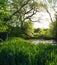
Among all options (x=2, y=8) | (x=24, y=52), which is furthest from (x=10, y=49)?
(x=2, y=8)

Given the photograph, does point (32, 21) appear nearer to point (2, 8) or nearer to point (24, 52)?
point (2, 8)

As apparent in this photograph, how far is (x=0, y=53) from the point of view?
23.8 feet

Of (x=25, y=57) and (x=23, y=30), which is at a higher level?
(x=25, y=57)

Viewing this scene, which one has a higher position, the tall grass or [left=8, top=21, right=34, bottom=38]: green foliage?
the tall grass

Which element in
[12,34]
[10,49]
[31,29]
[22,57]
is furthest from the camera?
[31,29]

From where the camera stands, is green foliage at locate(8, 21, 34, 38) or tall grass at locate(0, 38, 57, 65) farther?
green foliage at locate(8, 21, 34, 38)

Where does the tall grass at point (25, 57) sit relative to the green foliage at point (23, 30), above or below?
above

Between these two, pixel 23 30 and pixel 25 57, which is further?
pixel 23 30

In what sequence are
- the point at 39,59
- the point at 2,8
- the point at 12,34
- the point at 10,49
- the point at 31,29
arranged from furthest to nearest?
the point at 31,29 < the point at 12,34 < the point at 2,8 < the point at 10,49 < the point at 39,59

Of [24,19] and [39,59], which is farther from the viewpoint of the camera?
[24,19]

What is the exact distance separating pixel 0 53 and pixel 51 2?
34.2 m

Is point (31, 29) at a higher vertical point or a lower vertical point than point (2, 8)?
lower

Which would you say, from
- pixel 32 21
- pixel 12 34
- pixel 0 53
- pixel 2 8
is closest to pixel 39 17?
pixel 32 21

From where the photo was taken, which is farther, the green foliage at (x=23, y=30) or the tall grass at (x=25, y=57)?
the green foliage at (x=23, y=30)
